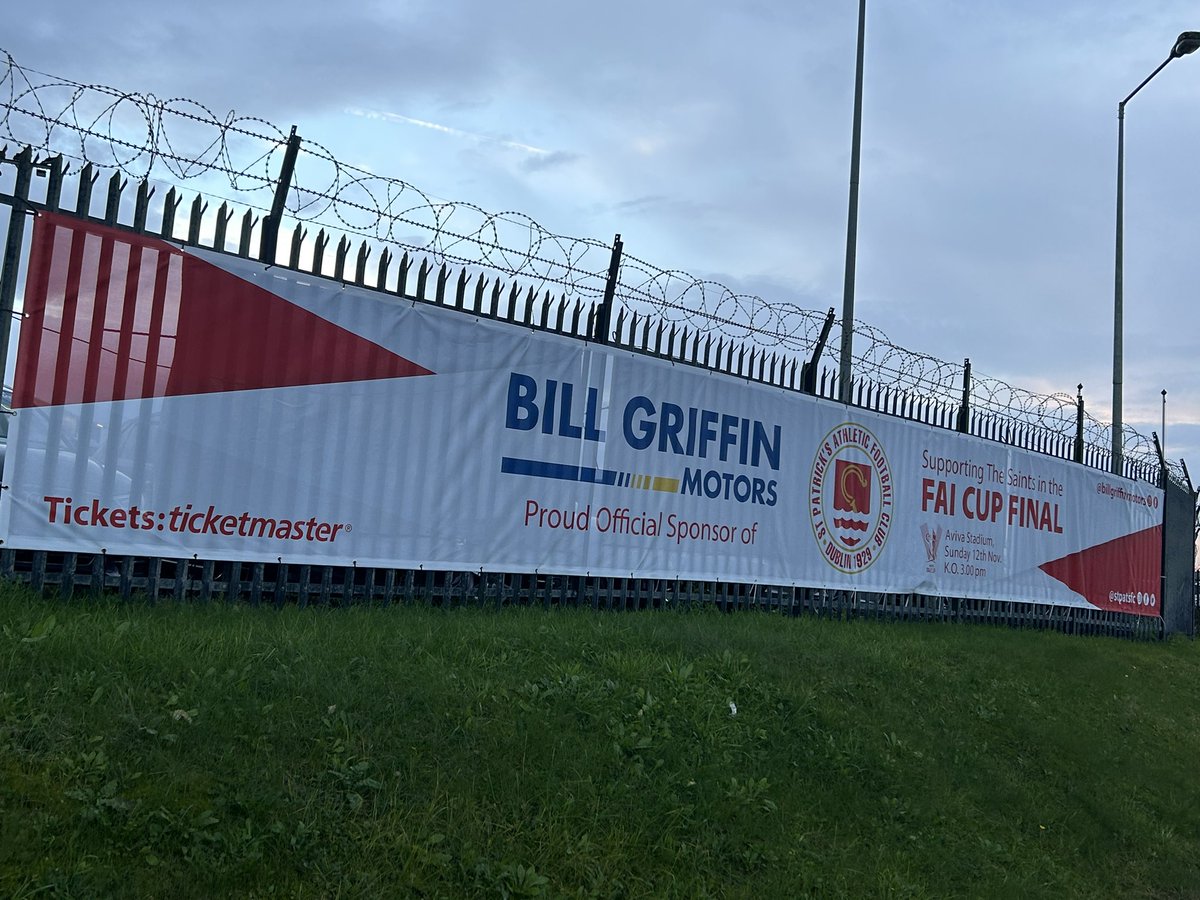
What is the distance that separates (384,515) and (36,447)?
7.66ft

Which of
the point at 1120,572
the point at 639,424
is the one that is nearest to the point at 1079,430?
the point at 1120,572

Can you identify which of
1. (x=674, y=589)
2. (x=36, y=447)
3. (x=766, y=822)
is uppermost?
(x=36, y=447)

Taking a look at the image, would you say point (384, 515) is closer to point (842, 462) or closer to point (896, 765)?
point (896, 765)

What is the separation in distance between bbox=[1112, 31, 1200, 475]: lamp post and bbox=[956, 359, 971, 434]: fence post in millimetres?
4547

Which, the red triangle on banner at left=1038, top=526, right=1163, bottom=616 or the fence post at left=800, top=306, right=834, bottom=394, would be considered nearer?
→ the fence post at left=800, top=306, right=834, bottom=394

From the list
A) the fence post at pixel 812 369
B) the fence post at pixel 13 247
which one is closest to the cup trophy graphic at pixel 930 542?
the fence post at pixel 812 369

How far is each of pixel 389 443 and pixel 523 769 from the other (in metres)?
3.19

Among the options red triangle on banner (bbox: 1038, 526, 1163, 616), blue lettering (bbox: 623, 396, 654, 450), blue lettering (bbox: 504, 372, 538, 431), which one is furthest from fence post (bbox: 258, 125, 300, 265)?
red triangle on banner (bbox: 1038, 526, 1163, 616)

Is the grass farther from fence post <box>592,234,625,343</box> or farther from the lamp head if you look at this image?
the lamp head

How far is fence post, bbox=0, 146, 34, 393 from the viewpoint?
571 centimetres

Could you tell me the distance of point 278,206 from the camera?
6.91 m

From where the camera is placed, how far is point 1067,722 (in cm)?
860

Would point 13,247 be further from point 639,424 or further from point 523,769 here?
point 639,424

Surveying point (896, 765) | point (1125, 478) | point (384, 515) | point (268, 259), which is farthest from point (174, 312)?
point (1125, 478)
